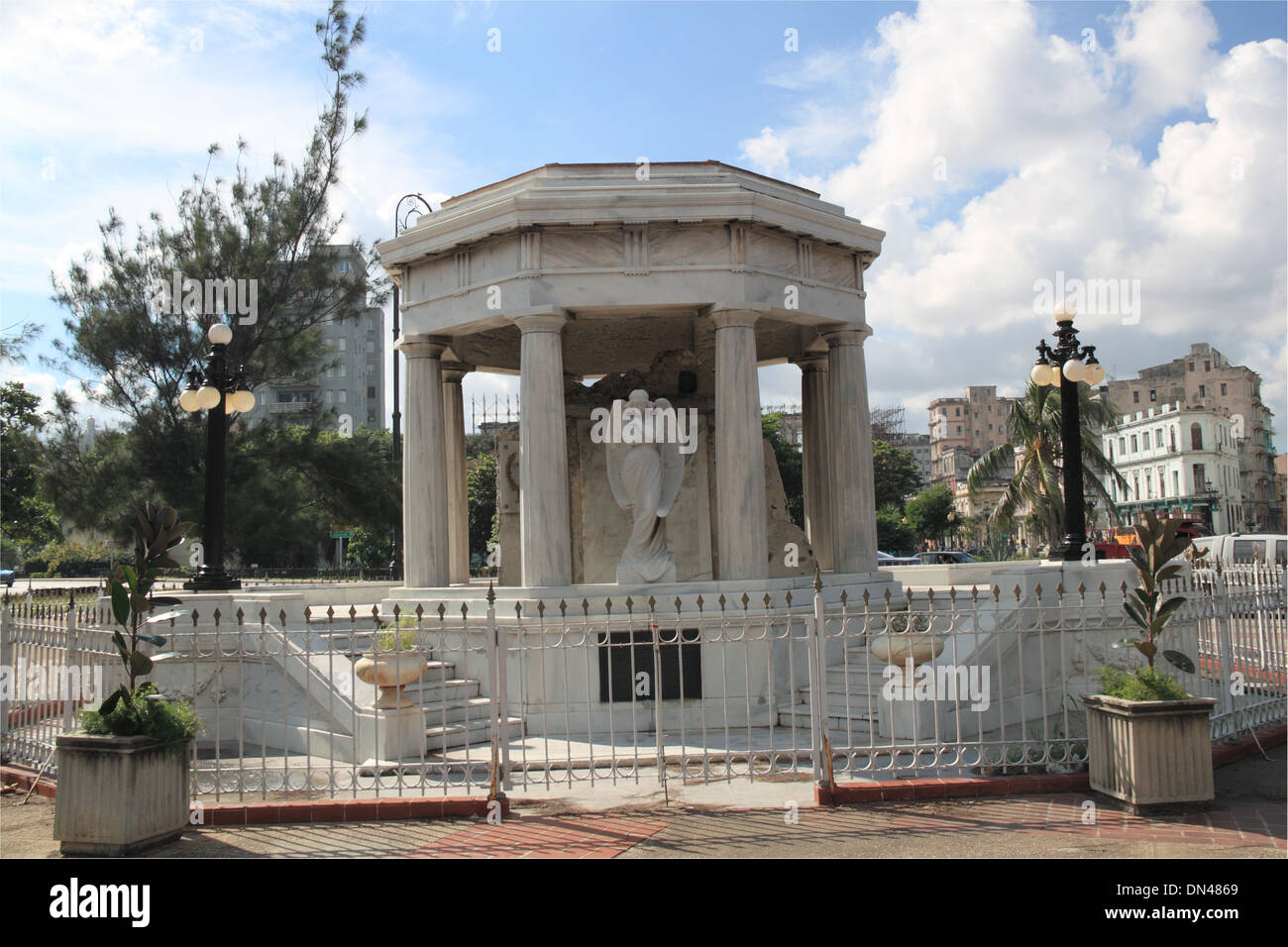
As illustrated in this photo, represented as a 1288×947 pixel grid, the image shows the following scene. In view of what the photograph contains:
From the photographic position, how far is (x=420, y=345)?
14195mm

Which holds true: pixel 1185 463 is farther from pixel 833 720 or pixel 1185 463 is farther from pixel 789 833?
pixel 789 833

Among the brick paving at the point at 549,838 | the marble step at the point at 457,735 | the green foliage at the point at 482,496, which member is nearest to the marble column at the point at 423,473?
the marble step at the point at 457,735

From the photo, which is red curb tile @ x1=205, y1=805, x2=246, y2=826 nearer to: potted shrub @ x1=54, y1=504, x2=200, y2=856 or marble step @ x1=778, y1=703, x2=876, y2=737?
potted shrub @ x1=54, y1=504, x2=200, y2=856

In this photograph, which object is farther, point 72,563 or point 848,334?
point 72,563

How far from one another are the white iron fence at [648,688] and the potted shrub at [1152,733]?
1.82 ft

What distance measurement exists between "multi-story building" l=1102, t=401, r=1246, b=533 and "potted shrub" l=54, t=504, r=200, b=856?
68.7m

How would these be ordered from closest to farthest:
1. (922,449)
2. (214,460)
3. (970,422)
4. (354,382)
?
(214,460), (354,382), (970,422), (922,449)

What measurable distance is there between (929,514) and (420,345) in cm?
5475

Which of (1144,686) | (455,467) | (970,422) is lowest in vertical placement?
(1144,686)

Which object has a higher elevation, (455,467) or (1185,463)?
(1185,463)

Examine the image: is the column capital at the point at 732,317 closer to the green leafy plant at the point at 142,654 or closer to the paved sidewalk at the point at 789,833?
the paved sidewalk at the point at 789,833

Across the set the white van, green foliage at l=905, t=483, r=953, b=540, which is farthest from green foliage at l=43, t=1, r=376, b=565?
green foliage at l=905, t=483, r=953, b=540

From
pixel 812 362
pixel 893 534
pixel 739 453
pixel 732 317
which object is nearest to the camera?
pixel 739 453

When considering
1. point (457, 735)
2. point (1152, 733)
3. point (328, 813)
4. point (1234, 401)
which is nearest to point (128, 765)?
point (328, 813)
